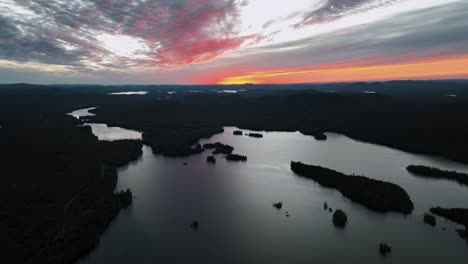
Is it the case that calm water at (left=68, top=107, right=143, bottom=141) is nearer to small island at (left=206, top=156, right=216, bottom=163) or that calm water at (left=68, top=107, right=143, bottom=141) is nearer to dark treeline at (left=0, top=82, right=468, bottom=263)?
dark treeline at (left=0, top=82, right=468, bottom=263)

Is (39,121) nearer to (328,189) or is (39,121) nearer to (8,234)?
(8,234)

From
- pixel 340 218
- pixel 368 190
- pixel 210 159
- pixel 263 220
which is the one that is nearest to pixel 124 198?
pixel 263 220

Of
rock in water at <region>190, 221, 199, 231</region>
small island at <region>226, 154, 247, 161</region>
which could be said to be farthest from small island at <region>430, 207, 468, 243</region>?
small island at <region>226, 154, 247, 161</region>

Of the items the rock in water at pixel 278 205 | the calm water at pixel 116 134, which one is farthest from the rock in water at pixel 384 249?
the calm water at pixel 116 134

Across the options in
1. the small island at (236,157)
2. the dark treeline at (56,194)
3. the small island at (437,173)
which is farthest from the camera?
the small island at (236,157)

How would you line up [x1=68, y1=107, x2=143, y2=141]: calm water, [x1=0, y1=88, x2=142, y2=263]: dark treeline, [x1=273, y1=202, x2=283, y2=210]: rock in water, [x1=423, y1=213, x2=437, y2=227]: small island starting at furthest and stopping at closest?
[x1=68, y1=107, x2=143, y2=141]: calm water < [x1=273, y1=202, x2=283, y2=210]: rock in water < [x1=423, y1=213, x2=437, y2=227]: small island < [x1=0, y1=88, x2=142, y2=263]: dark treeline

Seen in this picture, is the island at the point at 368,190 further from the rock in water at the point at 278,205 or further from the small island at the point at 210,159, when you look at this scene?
the small island at the point at 210,159

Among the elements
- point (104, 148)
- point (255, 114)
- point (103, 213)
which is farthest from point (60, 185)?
point (255, 114)
